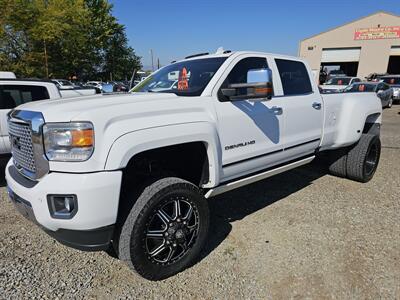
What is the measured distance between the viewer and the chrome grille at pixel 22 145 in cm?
233

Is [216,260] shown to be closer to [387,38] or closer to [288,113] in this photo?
[288,113]

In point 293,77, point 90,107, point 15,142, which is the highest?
point 293,77

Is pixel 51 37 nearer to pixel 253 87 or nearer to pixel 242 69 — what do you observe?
pixel 242 69

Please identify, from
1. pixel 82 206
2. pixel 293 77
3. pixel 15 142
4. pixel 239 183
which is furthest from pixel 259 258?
pixel 15 142

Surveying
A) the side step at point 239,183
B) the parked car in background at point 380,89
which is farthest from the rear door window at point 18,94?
the parked car in background at point 380,89

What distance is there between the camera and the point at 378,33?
1453 inches

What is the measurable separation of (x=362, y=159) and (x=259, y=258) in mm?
2788

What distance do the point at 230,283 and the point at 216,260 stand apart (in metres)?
0.34

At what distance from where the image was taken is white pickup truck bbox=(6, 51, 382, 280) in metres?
2.10

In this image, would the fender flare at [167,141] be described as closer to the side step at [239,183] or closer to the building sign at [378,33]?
the side step at [239,183]

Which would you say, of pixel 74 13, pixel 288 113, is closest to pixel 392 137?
pixel 288 113

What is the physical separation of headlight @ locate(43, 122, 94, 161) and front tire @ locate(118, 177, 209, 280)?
0.58 m

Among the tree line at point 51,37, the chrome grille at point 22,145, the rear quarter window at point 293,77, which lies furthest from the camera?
the tree line at point 51,37

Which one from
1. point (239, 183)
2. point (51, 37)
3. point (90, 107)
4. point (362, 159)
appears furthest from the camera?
point (51, 37)
